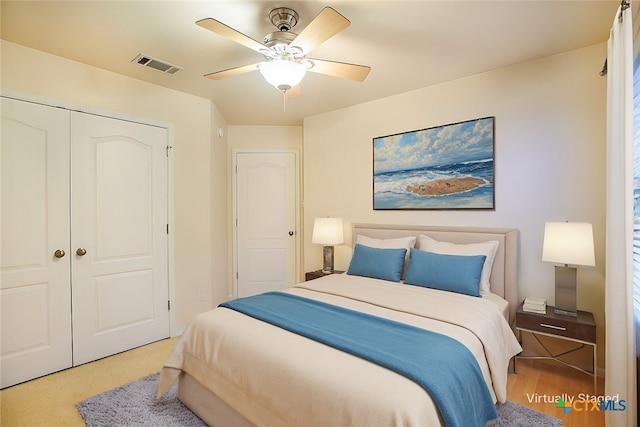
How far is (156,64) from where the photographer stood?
8.65 feet

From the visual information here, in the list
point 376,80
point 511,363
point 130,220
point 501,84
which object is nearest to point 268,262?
point 130,220

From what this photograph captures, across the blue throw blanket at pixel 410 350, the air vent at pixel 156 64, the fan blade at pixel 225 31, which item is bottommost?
the blue throw blanket at pixel 410 350

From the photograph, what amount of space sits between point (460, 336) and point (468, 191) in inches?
66.4

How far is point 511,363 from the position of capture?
247 cm

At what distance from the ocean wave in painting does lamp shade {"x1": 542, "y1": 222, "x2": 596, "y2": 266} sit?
638 millimetres

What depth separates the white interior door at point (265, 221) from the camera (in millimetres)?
4473

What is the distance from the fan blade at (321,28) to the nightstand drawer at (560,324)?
7.80 ft

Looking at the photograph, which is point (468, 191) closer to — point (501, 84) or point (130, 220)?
point (501, 84)

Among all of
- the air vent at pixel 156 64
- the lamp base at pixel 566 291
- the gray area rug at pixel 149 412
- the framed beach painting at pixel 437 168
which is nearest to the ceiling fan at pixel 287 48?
the air vent at pixel 156 64

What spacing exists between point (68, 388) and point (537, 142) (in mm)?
4194

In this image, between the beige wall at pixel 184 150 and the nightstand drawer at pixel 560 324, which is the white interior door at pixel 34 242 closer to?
the beige wall at pixel 184 150

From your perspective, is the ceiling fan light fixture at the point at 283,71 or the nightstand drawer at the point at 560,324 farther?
the nightstand drawer at the point at 560,324

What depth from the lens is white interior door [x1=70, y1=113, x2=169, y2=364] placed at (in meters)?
2.66

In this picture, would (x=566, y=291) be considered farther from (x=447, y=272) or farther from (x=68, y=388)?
(x=68, y=388)
